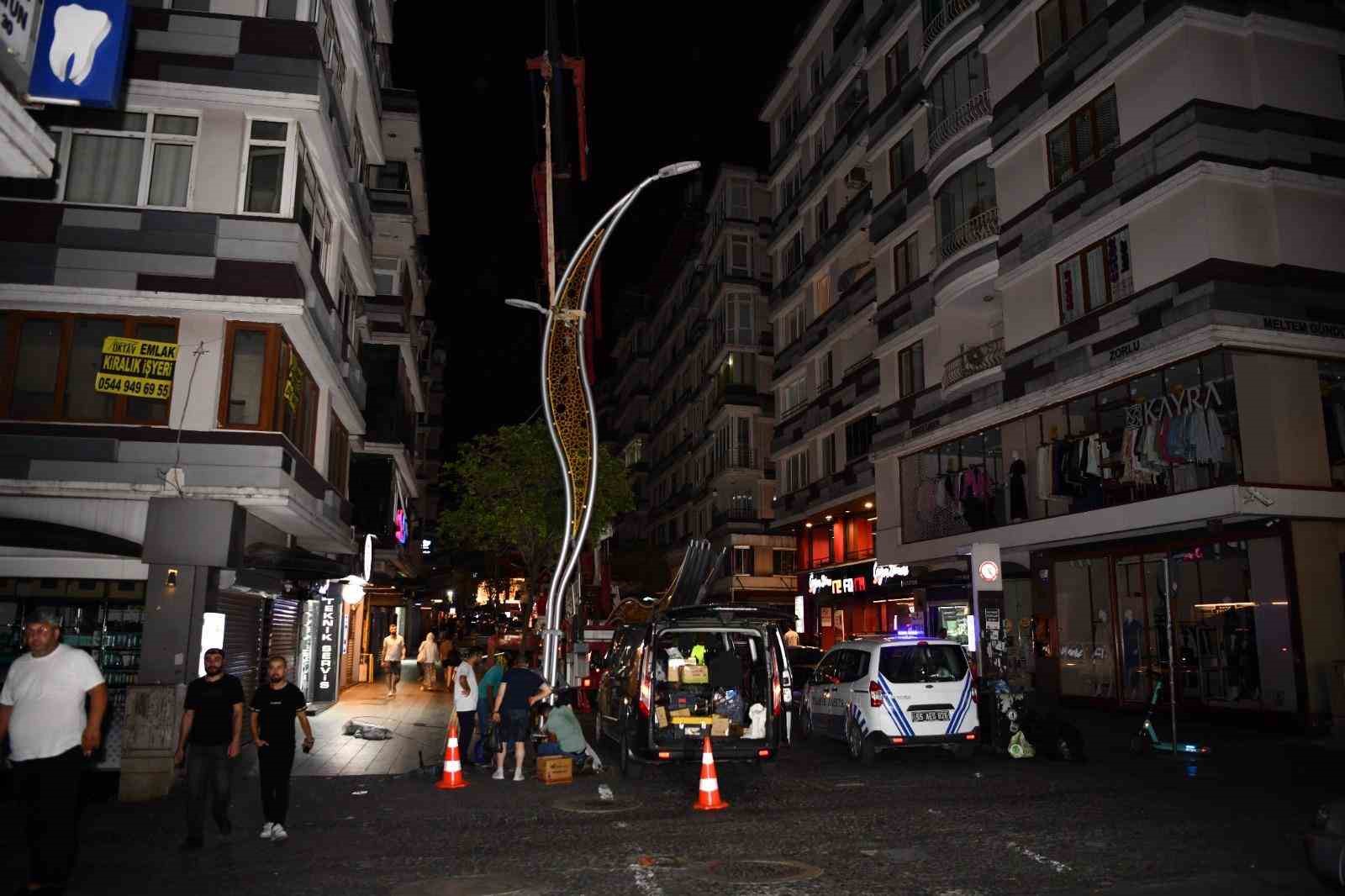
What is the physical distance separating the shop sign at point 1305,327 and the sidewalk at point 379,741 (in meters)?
17.4

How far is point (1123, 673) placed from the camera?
73.3 feet

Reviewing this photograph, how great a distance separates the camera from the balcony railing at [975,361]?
2623cm

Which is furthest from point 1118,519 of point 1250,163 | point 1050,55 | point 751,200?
point 751,200

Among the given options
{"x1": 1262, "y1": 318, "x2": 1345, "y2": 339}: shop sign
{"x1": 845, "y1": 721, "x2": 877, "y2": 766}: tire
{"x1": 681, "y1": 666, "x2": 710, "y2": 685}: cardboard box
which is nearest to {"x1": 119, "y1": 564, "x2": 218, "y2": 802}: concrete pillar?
{"x1": 681, "y1": 666, "x2": 710, "y2": 685}: cardboard box

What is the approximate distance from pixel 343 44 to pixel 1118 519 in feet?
63.6

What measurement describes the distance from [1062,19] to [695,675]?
1928cm

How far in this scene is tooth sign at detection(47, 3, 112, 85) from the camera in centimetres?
839

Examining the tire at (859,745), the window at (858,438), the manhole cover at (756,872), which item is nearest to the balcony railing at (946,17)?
the window at (858,438)

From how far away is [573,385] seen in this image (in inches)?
706

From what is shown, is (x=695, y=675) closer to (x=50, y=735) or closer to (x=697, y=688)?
(x=697, y=688)

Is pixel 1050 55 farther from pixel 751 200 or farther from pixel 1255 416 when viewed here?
Answer: pixel 751 200

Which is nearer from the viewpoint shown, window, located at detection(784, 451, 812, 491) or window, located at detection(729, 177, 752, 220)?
window, located at detection(784, 451, 812, 491)

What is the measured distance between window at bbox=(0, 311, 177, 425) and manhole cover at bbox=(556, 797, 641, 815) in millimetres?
8828

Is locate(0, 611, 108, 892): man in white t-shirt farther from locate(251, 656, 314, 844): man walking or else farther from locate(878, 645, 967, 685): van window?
locate(878, 645, 967, 685): van window
